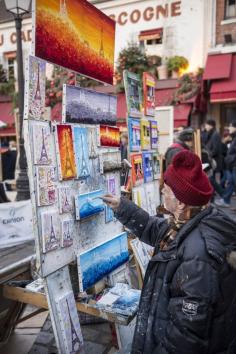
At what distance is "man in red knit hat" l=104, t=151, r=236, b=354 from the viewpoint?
4.74 ft

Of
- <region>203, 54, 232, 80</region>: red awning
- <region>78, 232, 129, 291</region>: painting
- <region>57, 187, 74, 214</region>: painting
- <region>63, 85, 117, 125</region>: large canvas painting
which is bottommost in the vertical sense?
<region>78, 232, 129, 291</region>: painting

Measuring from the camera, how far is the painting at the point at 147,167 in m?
3.85

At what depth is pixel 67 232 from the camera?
234cm

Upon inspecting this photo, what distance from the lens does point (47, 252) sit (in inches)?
85.8

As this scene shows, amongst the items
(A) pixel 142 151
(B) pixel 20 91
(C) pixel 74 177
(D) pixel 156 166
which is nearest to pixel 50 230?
(C) pixel 74 177

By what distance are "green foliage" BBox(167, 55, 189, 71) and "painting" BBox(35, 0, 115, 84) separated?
923 cm

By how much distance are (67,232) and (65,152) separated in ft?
1.62

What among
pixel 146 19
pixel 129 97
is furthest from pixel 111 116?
pixel 146 19

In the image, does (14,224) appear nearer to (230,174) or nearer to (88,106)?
(88,106)

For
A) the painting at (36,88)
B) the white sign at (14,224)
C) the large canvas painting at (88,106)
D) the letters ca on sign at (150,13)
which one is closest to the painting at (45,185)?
the painting at (36,88)

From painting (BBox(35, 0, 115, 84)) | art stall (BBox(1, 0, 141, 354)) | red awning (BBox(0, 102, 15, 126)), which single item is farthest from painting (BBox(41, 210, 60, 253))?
red awning (BBox(0, 102, 15, 126))

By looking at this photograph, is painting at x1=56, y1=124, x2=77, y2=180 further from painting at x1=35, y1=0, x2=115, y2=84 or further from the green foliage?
the green foliage

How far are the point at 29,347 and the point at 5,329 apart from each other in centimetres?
29

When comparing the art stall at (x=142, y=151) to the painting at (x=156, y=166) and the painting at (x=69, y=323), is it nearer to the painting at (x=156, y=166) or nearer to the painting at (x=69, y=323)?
the painting at (x=156, y=166)
